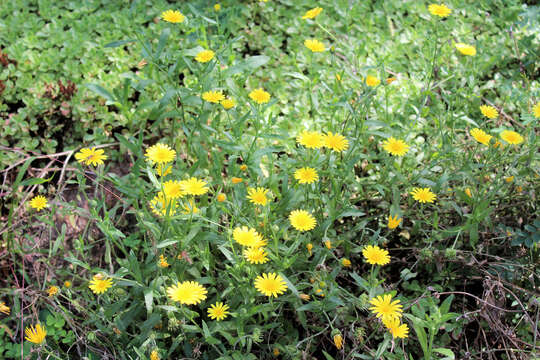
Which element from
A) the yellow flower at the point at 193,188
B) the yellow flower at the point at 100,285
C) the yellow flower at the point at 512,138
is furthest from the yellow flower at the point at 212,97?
the yellow flower at the point at 512,138

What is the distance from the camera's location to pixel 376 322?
5.59 ft

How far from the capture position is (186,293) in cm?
153

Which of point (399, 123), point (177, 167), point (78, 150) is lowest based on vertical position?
point (78, 150)

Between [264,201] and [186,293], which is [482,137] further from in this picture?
[186,293]

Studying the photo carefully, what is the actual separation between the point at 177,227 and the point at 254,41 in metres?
1.64

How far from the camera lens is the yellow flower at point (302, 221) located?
1.67 m

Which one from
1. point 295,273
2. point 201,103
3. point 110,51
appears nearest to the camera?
point 295,273

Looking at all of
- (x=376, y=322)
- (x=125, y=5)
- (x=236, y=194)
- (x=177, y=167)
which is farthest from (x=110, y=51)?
(x=376, y=322)

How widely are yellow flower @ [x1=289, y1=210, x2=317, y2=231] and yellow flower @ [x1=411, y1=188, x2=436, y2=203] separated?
44 centimetres

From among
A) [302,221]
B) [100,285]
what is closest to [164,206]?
[100,285]

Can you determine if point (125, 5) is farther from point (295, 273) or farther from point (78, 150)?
point (295, 273)

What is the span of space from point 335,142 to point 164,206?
2.20 feet

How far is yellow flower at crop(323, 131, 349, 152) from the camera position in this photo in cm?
182

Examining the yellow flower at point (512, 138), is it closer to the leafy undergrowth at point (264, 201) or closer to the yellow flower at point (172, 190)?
the leafy undergrowth at point (264, 201)
